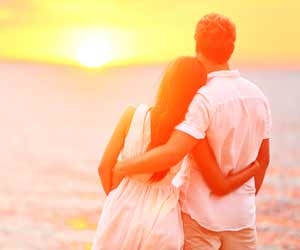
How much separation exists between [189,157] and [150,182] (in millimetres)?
117

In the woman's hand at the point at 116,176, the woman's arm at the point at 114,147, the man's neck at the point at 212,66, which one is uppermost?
the man's neck at the point at 212,66

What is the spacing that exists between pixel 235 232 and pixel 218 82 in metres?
0.40

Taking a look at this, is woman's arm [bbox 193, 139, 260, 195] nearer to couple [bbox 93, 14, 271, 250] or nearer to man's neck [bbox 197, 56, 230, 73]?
couple [bbox 93, 14, 271, 250]

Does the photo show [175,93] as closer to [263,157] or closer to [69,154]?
[263,157]

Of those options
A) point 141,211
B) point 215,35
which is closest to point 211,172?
point 141,211

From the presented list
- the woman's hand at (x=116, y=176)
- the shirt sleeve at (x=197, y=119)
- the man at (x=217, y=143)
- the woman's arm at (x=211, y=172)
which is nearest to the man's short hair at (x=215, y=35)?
the man at (x=217, y=143)

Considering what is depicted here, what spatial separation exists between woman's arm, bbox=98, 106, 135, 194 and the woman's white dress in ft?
0.05

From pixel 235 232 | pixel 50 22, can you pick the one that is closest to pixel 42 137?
pixel 50 22

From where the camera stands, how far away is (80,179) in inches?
527

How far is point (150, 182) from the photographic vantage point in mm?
2111

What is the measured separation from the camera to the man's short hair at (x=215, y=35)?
82.4 inches

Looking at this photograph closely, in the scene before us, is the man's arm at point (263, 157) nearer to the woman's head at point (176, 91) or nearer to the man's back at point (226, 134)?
the man's back at point (226, 134)

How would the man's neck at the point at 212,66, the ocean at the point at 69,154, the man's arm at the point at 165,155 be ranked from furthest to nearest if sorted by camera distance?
the ocean at the point at 69,154 < the man's neck at the point at 212,66 < the man's arm at the point at 165,155

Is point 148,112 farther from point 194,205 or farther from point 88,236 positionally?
point 88,236
